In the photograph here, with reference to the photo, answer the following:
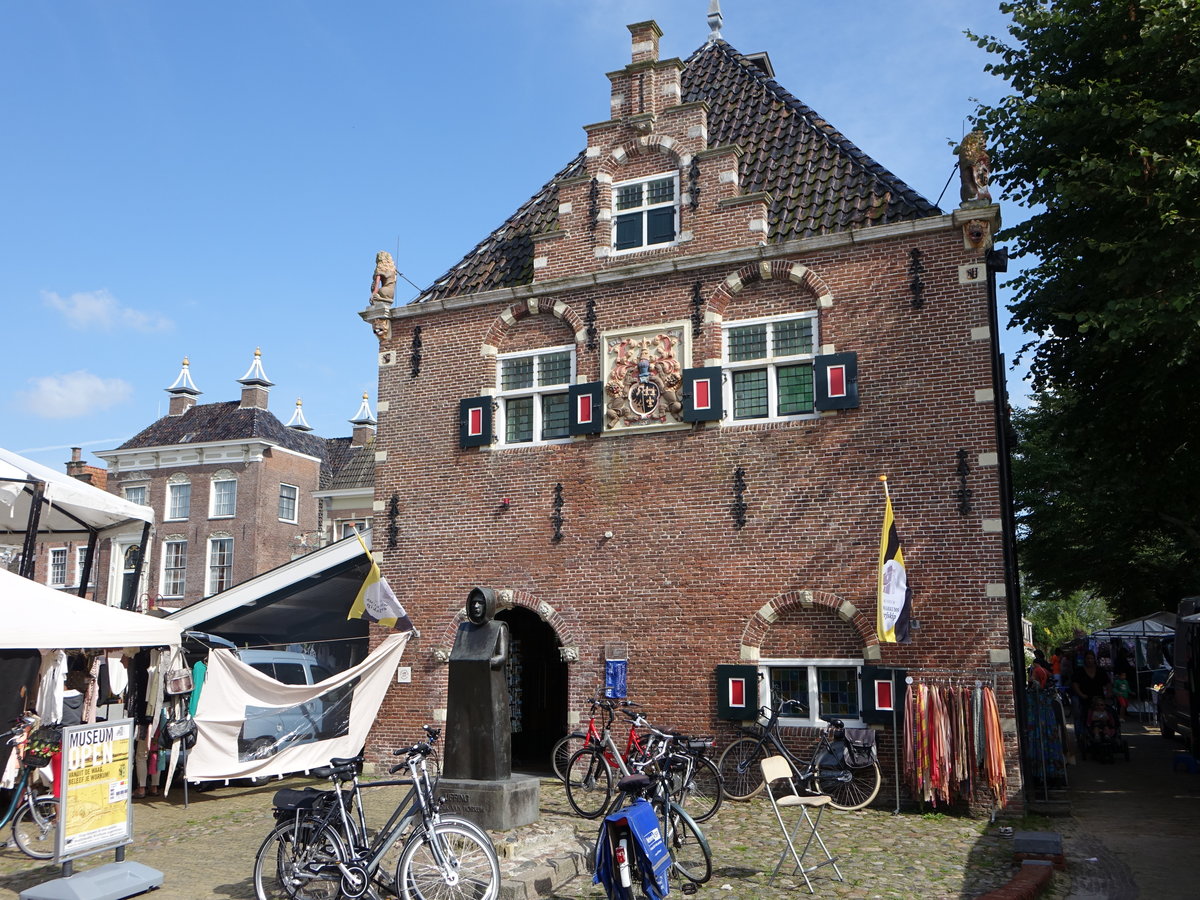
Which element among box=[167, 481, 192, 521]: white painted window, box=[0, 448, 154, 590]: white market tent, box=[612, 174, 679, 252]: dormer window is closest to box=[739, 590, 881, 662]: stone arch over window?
box=[612, 174, 679, 252]: dormer window

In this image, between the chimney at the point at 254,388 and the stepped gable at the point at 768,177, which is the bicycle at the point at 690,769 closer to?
the stepped gable at the point at 768,177

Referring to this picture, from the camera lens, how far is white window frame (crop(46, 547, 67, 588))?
37.3 m

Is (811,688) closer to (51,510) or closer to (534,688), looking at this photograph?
(534,688)

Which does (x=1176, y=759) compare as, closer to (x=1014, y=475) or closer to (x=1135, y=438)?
(x=1135, y=438)

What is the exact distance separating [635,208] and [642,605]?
5.89 metres

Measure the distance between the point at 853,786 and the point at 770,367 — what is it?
18.0ft

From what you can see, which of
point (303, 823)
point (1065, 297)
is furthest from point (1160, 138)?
point (303, 823)

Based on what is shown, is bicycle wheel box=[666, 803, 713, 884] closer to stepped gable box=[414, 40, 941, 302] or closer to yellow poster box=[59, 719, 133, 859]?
yellow poster box=[59, 719, 133, 859]

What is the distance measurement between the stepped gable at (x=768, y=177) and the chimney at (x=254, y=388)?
2313 centimetres

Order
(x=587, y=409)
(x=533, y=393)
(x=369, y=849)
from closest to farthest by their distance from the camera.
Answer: (x=369, y=849) < (x=587, y=409) < (x=533, y=393)

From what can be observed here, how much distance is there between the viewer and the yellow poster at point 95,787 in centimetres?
803

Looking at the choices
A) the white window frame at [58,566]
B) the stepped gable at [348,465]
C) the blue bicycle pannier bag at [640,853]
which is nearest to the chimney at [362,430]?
the stepped gable at [348,465]

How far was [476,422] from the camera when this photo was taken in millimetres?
14961

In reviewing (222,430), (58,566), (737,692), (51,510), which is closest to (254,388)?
(222,430)
